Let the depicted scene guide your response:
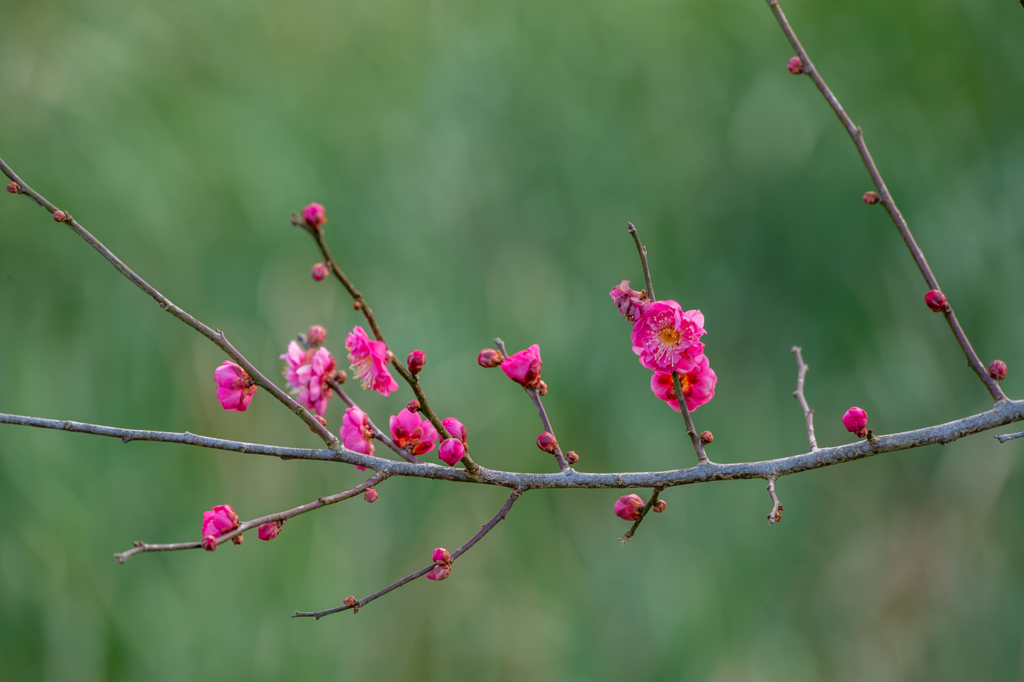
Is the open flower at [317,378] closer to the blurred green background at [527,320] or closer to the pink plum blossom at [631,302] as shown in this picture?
the pink plum blossom at [631,302]

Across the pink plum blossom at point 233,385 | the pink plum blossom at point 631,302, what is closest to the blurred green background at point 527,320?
the pink plum blossom at point 233,385

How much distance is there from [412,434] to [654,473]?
0.17 m

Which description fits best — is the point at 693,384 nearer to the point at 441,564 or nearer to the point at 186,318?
the point at 441,564

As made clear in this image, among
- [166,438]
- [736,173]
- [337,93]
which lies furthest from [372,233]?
[166,438]

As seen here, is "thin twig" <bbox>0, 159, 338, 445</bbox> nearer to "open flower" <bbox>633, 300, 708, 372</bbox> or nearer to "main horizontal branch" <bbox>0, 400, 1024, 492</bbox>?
"main horizontal branch" <bbox>0, 400, 1024, 492</bbox>

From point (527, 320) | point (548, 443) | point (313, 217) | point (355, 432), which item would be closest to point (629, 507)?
point (548, 443)

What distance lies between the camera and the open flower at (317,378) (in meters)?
0.47

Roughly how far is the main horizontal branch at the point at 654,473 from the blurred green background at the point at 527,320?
A: 2.81 feet

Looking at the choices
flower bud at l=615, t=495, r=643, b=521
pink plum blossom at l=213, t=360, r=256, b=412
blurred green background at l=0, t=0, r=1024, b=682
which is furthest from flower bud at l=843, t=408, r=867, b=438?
blurred green background at l=0, t=0, r=1024, b=682

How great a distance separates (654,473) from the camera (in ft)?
1.30

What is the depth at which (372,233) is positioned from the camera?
1391 millimetres

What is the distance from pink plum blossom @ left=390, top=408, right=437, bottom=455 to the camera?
18.6 inches

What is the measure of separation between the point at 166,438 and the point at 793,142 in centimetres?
132

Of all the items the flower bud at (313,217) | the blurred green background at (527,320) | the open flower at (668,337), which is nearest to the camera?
the flower bud at (313,217)
